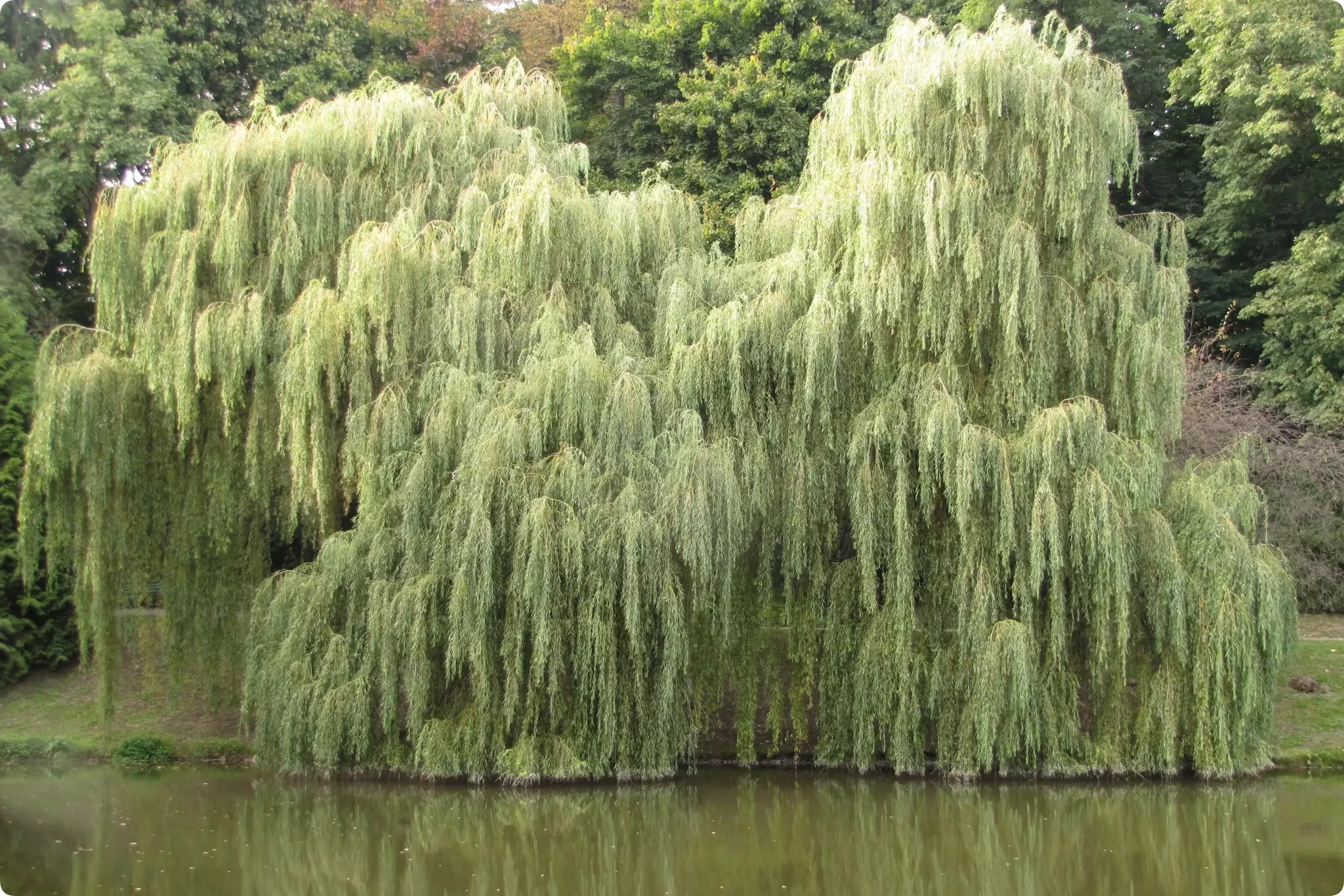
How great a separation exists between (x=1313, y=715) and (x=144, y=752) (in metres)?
15.5

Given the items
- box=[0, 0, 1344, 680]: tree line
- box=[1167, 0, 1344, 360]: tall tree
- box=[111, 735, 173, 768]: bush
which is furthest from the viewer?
box=[0, 0, 1344, 680]: tree line

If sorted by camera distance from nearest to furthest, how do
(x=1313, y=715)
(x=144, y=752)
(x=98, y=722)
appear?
(x=1313, y=715) < (x=144, y=752) < (x=98, y=722)

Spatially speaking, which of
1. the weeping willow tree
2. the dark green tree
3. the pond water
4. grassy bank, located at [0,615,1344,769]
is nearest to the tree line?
the dark green tree

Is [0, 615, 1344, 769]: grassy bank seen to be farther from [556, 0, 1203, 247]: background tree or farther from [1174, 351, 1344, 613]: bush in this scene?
[556, 0, 1203, 247]: background tree

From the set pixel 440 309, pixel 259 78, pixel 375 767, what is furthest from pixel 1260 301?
pixel 259 78

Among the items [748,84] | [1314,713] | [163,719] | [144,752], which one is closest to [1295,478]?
[1314,713]

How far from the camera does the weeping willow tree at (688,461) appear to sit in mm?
14562

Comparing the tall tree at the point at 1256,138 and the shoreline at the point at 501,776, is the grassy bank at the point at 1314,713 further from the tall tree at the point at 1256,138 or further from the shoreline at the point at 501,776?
the tall tree at the point at 1256,138

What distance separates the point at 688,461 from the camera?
1445 cm

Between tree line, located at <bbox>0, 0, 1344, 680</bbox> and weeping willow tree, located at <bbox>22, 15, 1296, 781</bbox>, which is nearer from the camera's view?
weeping willow tree, located at <bbox>22, 15, 1296, 781</bbox>

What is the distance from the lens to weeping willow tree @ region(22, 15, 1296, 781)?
1456cm

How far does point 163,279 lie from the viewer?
54.6 feet

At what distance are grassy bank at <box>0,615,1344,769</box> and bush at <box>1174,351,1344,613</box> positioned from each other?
2.32 metres

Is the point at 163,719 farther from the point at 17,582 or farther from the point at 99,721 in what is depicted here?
the point at 17,582
